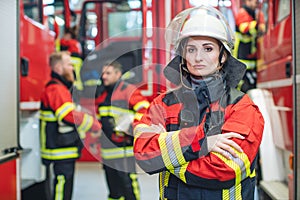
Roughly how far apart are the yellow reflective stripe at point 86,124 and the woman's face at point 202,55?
3.10 ft

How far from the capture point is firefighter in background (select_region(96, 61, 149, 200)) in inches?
86.4

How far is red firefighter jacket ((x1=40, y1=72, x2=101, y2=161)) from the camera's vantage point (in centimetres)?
351

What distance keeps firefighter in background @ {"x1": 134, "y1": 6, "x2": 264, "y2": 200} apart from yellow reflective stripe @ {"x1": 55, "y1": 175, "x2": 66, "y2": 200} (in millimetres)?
2055

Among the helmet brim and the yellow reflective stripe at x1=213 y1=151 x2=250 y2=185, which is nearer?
the yellow reflective stripe at x1=213 y1=151 x2=250 y2=185

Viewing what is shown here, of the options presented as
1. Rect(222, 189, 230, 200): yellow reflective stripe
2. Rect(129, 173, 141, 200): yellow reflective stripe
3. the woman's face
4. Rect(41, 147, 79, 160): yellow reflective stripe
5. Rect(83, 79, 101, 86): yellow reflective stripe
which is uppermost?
the woman's face

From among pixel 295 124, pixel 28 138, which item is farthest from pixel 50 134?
pixel 295 124

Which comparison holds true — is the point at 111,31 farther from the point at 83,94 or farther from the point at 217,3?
the point at 83,94

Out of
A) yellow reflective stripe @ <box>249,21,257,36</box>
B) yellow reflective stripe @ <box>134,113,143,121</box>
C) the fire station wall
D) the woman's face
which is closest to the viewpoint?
the woman's face

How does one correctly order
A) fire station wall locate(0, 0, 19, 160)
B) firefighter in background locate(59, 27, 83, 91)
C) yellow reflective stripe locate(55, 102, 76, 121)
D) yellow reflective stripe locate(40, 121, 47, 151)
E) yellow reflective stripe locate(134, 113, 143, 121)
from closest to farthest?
yellow reflective stripe locate(134, 113, 143, 121), fire station wall locate(0, 0, 19, 160), yellow reflective stripe locate(55, 102, 76, 121), yellow reflective stripe locate(40, 121, 47, 151), firefighter in background locate(59, 27, 83, 91)

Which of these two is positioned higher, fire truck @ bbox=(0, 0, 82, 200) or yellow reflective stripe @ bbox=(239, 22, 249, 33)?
yellow reflective stripe @ bbox=(239, 22, 249, 33)

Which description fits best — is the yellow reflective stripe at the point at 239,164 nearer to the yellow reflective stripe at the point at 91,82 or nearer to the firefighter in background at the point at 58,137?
the yellow reflective stripe at the point at 91,82

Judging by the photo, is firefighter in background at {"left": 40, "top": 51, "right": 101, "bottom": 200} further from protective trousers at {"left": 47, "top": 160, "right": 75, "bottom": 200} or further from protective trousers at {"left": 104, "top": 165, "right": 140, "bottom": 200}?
protective trousers at {"left": 104, "top": 165, "right": 140, "bottom": 200}

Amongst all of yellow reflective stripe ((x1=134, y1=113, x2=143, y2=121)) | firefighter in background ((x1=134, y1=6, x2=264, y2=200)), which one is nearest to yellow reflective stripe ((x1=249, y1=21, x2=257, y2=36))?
yellow reflective stripe ((x1=134, y1=113, x2=143, y2=121))

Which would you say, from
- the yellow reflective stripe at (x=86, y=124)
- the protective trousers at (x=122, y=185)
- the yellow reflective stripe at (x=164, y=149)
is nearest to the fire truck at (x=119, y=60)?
the yellow reflective stripe at (x=86, y=124)
